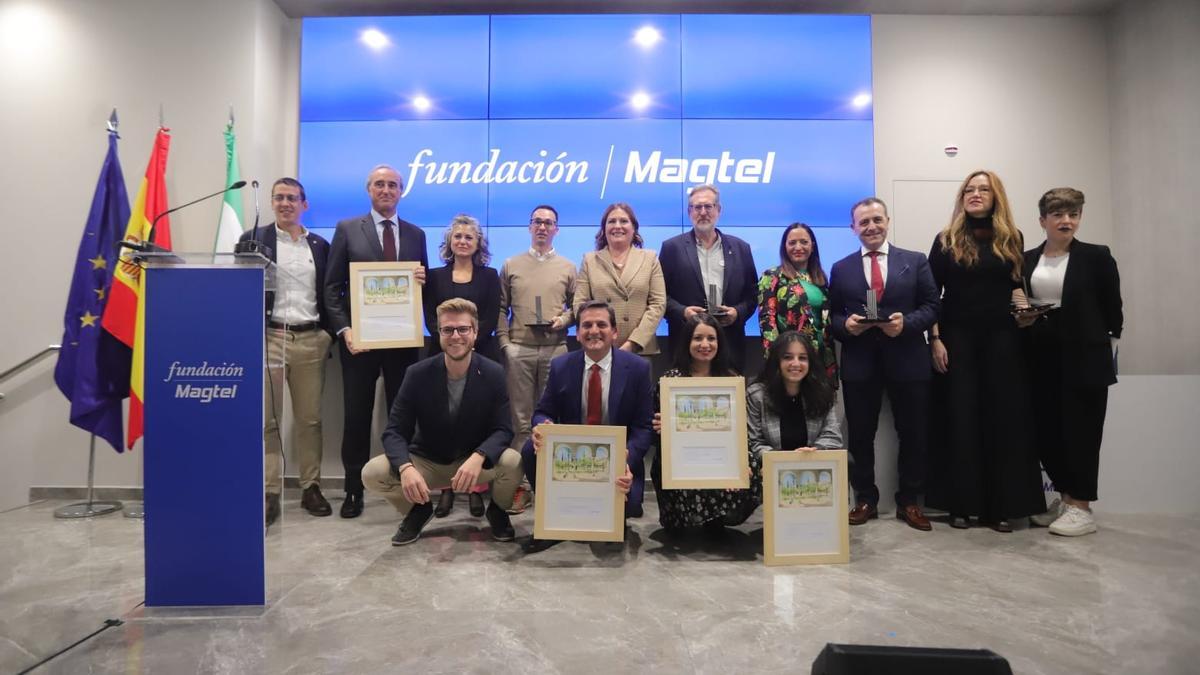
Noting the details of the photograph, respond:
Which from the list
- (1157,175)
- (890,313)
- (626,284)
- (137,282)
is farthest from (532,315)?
(1157,175)

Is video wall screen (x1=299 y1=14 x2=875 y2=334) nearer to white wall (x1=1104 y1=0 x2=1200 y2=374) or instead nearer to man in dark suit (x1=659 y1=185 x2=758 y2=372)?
man in dark suit (x1=659 y1=185 x2=758 y2=372)

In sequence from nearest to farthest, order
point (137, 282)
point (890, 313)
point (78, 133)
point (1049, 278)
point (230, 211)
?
point (1049, 278) → point (890, 313) → point (137, 282) → point (230, 211) → point (78, 133)

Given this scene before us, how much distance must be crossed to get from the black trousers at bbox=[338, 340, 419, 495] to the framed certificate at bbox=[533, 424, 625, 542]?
1.44 meters

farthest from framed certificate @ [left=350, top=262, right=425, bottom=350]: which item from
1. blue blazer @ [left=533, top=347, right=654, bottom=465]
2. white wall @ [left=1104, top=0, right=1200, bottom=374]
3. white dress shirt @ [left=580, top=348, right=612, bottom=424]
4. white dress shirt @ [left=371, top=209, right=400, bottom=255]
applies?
white wall @ [left=1104, top=0, right=1200, bottom=374]

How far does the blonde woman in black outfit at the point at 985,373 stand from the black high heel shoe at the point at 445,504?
8.77 feet

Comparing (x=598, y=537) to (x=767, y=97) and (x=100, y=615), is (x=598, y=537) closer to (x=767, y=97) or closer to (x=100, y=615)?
(x=100, y=615)

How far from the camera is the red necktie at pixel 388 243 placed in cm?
374

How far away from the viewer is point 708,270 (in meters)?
3.68

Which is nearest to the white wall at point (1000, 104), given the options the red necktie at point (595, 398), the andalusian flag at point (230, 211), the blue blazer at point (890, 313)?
the blue blazer at point (890, 313)

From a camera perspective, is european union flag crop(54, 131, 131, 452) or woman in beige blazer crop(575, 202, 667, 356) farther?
european union flag crop(54, 131, 131, 452)

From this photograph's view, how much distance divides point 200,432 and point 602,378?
1.58 metres

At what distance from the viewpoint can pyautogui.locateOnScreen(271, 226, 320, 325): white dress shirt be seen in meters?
3.61

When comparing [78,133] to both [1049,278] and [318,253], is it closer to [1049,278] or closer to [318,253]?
[318,253]

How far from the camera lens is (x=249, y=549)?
2.05m
